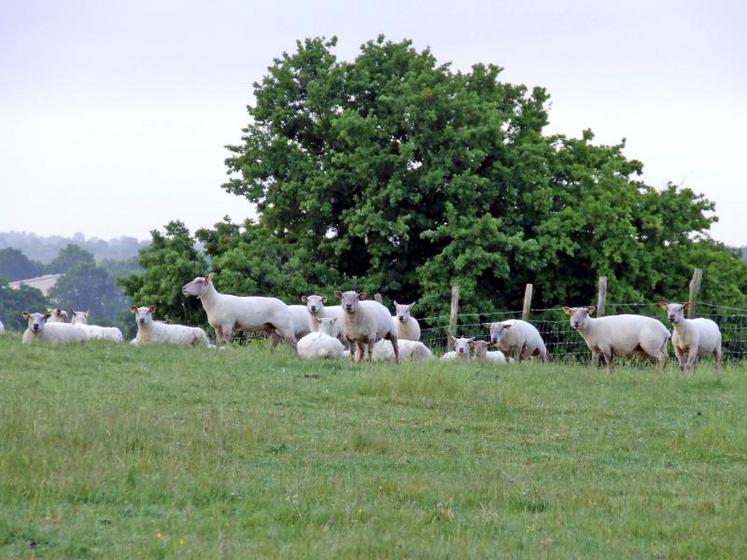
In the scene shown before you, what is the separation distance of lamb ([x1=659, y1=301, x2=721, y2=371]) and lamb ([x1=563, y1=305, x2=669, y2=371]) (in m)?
0.39

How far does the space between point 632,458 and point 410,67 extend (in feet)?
96.4

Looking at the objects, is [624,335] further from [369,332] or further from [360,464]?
[360,464]

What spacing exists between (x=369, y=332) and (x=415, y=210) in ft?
53.9

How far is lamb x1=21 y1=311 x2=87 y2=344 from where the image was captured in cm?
2305

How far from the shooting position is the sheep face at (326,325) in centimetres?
2419

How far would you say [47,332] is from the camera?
23.3m

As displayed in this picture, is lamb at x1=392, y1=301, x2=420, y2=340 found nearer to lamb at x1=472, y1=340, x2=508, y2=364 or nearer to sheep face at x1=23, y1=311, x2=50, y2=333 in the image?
lamb at x1=472, y1=340, x2=508, y2=364

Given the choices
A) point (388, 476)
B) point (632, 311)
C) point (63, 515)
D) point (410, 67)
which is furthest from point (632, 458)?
point (410, 67)

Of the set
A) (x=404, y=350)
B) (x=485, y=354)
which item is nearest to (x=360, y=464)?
(x=404, y=350)

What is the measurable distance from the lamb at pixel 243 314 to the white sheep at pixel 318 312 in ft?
1.55

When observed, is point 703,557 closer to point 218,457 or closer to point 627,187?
point 218,457

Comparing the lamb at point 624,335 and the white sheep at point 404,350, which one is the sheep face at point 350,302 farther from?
the lamb at point 624,335

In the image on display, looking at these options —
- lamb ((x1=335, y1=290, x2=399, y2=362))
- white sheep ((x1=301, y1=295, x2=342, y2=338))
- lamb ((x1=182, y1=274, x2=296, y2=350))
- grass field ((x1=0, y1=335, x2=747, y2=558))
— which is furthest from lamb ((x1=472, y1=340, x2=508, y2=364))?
grass field ((x1=0, y1=335, x2=747, y2=558))

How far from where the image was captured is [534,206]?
129ft
